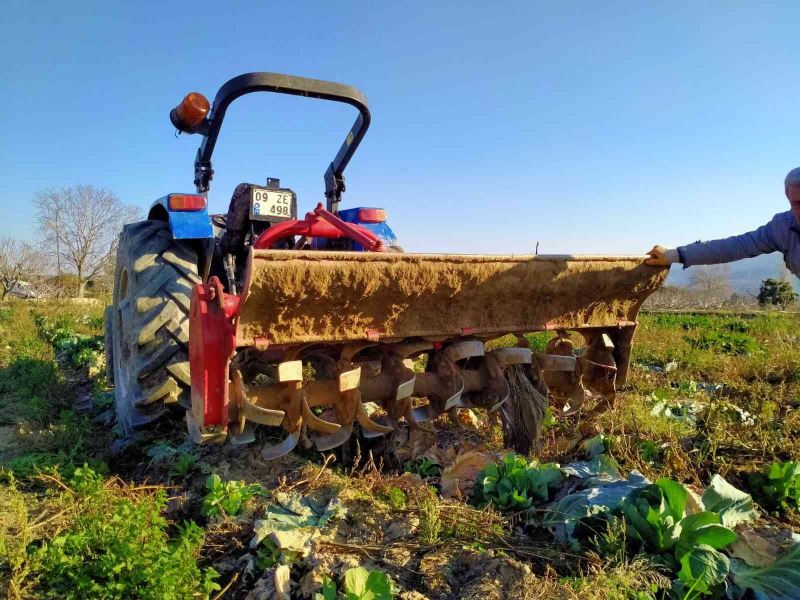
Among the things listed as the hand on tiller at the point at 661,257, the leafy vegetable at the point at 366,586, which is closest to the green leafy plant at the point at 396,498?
the leafy vegetable at the point at 366,586

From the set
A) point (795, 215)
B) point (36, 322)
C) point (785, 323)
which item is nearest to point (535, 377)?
point (795, 215)

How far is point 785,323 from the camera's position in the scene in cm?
1109

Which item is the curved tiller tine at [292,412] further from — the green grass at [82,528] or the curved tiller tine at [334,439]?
the green grass at [82,528]

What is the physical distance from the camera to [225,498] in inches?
96.3

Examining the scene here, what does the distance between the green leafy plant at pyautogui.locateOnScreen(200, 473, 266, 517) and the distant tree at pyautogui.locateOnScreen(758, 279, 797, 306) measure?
26.8 metres

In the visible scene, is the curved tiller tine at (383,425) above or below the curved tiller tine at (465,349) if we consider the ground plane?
below

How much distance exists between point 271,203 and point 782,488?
3411mm

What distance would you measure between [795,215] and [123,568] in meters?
4.02

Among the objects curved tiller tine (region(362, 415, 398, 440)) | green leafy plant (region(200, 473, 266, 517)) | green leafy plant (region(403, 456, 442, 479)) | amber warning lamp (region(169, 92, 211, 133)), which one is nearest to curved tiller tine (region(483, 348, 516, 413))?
green leafy plant (region(403, 456, 442, 479))

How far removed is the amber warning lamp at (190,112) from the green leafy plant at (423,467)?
8.05 feet

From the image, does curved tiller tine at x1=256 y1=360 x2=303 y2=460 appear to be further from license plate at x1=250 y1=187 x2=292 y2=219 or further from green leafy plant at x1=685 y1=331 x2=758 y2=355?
green leafy plant at x1=685 y1=331 x2=758 y2=355

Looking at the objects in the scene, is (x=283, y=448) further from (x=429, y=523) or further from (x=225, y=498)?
(x=429, y=523)

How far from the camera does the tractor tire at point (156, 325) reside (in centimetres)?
297

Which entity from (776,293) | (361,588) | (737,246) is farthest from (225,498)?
(776,293)
